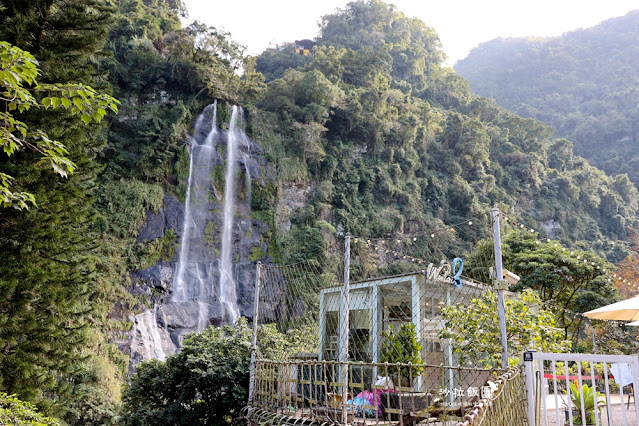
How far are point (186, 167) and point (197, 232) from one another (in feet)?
10.7

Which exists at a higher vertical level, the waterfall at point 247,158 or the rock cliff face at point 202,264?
the waterfall at point 247,158

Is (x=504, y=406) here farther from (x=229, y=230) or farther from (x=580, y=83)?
(x=580, y=83)

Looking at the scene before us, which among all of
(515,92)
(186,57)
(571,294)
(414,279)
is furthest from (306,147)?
(515,92)

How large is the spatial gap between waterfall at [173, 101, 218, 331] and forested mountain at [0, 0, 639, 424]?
0.53 m

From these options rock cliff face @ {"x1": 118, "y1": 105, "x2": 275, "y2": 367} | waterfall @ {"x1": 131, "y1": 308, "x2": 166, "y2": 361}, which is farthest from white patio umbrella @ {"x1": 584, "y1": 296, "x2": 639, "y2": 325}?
rock cliff face @ {"x1": 118, "y1": 105, "x2": 275, "y2": 367}

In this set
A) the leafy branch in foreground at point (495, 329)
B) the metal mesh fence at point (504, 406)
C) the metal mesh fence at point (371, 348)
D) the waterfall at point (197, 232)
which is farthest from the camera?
the waterfall at point (197, 232)

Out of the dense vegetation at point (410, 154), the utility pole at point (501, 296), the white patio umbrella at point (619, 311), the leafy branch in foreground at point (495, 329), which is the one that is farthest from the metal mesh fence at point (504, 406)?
the dense vegetation at point (410, 154)

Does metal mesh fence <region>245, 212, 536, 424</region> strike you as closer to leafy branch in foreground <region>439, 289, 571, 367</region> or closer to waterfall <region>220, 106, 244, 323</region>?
leafy branch in foreground <region>439, 289, 571, 367</region>

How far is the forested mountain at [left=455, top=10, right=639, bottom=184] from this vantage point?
44.8 m

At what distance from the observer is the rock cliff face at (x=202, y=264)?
56.1ft

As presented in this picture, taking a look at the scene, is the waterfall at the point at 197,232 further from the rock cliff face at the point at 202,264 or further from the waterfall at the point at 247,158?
the waterfall at the point at 247,158

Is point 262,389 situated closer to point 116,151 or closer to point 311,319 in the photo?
point 311,319

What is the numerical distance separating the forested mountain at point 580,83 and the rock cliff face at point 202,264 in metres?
38.2

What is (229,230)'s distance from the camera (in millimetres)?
20797
